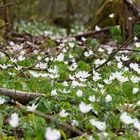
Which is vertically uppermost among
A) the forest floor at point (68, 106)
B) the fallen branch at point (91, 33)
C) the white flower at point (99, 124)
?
the fallen branch at point (91, 33)

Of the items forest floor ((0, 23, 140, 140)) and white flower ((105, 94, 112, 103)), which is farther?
white flower ((105, 94, 112, 103))

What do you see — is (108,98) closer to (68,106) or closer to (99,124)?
(68,106)

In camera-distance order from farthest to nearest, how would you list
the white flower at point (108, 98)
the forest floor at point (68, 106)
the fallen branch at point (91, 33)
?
1. the fallen branch at point (91, 33)
2. the white flower at point (108, 98)
3. the forest floor at point (68, 106)

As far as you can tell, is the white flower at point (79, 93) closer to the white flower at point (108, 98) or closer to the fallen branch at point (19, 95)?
the white flower at point (108, 98)

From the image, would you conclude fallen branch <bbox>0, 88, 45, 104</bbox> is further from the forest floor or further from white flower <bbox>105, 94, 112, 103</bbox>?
white flower <bbox>105, 94, 112, 103</bbox>

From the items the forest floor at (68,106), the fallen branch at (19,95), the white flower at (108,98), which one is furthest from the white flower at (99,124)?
the fallen branch at (19,95)

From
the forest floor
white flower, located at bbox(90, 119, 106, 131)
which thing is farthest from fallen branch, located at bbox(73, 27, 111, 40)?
white flower, located at bbox(90, 119, 106, 131)

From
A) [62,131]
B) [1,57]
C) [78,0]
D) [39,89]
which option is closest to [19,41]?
[1,57]

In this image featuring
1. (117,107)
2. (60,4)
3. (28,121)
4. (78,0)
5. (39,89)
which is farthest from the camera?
(60,4)

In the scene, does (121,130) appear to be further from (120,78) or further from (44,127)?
(120,78)

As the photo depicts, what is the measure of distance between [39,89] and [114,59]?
2.36 m

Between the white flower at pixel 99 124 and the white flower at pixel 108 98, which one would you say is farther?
the white flower at pixel 108 98

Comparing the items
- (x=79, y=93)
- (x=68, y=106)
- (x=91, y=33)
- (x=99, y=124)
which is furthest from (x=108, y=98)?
(x=91, y=33)

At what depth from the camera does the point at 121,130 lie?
3500mm
